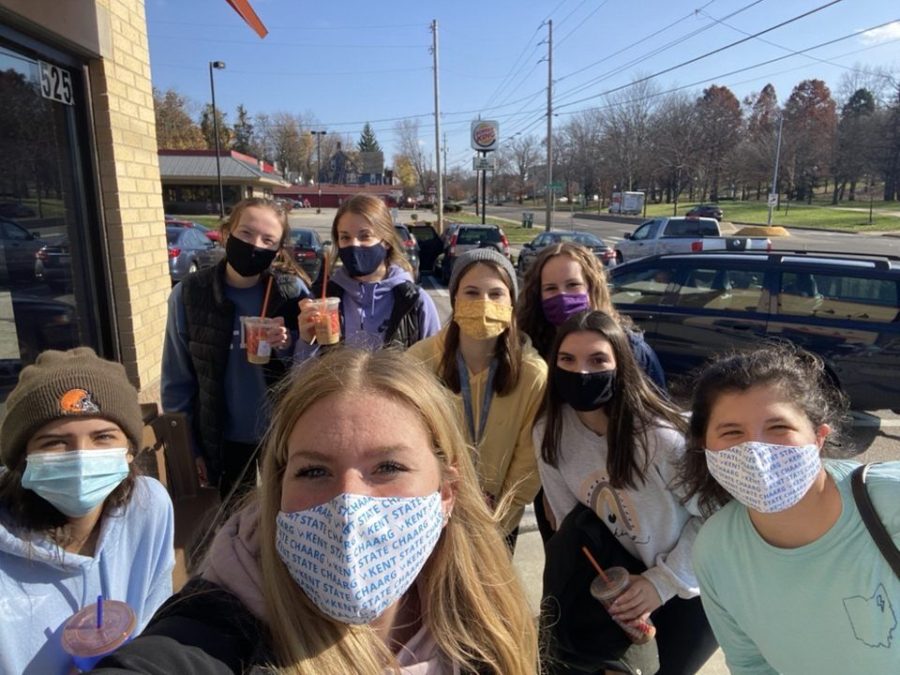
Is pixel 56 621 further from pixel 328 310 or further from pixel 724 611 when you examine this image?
pixel 724 611

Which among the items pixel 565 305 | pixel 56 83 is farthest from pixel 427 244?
pixel 565 305

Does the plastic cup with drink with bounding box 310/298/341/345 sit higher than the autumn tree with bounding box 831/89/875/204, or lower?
lower

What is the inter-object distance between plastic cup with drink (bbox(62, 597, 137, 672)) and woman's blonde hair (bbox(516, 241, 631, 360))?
2135mm

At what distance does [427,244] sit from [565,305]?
55.6 ft

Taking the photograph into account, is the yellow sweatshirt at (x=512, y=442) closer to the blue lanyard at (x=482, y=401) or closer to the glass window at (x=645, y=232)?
the blue lanyard at (x=482, y=401)

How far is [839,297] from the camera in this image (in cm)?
616

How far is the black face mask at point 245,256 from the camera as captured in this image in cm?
297

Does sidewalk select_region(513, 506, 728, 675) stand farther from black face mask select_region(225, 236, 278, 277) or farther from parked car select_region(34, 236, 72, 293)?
parked car select_region(34, 236, 72, 293)

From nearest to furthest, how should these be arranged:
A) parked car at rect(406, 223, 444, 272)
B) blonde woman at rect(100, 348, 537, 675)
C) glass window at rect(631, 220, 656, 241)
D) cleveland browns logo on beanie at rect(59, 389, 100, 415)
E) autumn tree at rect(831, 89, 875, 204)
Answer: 1. blonde woman at rect(100, 348, 537, 675)
2. cleveland browns logo on beanie at rect(59, 389, 100, 415)
3. parked car at rect(406, 223, 444, 272)
4. glass window at rect(631, 220, 656, 241)
5. autumn tree at rect(831, 89, 875, 204)

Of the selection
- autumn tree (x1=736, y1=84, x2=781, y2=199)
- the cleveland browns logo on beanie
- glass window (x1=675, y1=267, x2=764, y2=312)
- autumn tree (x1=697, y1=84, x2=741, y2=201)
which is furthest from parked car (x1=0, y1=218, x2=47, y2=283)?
autumn tree (x1=697, y1=84, x2=741, y2=201)

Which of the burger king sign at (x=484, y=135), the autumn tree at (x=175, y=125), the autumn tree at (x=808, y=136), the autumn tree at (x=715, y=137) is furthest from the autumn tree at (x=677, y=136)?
the autumn tree at (x=175, y=125)

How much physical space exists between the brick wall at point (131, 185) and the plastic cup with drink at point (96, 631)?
4.08m

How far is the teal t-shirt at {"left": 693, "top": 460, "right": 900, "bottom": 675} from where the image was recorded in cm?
158

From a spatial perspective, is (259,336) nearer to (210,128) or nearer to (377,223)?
(377,223)
